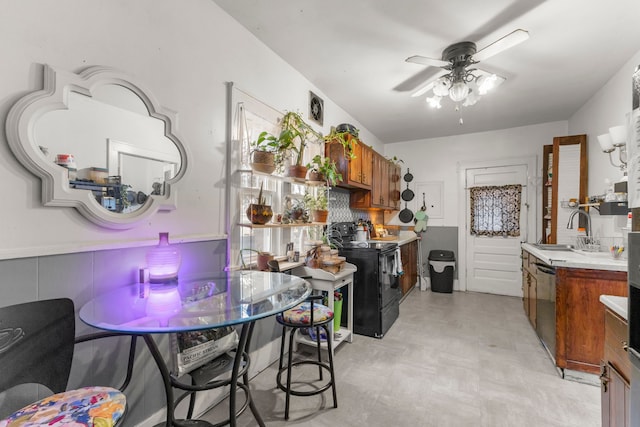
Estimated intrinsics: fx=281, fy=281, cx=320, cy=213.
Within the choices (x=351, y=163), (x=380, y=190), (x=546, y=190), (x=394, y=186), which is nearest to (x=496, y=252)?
(x=546, y=190)

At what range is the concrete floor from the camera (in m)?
1.75

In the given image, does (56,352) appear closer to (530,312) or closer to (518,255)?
(530,312)

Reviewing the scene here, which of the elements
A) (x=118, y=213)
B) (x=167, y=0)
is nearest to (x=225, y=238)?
(x=118, y=213)

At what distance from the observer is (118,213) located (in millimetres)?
1367

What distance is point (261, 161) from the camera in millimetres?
2033

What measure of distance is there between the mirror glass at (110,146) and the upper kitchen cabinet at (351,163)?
6.47ft

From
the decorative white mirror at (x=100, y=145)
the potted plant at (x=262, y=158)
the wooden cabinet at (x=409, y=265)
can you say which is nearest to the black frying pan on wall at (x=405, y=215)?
the wooden cabinet at (x=409, y=265)

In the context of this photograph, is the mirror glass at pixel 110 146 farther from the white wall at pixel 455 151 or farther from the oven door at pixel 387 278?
the white wall at pixel 455 151

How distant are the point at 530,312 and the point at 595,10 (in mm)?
2854

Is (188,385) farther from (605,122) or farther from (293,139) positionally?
(605,122)

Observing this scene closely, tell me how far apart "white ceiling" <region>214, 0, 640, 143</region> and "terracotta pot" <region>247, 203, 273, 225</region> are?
137 cm

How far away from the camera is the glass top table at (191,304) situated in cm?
95

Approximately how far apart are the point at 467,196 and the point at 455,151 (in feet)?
2.69

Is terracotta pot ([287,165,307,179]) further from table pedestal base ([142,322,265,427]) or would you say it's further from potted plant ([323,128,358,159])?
table pedestal base ([142,322,265,427])
